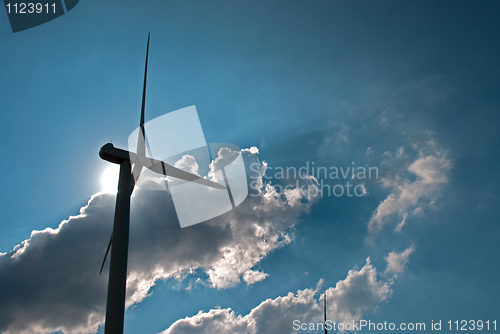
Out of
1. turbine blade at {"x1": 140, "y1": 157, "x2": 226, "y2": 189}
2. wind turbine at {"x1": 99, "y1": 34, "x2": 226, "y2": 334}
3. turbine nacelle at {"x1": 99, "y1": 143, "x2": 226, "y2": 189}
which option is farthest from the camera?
turbine blade at {"x1": 140, "y1": 157, "x2": 226, "y2": 189}

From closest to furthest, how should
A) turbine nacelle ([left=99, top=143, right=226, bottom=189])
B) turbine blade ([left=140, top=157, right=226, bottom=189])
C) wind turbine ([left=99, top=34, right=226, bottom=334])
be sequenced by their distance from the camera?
1. wind turbine ([left=99, top=34, right=226, bottom=334])
2. turbine nacelle ([left=99, top=143, right=226, bottom=189])
3. turbine blade ([left=140, top=157, right=226, bottom=189])

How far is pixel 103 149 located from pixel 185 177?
407 inches

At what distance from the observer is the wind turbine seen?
2819 cm

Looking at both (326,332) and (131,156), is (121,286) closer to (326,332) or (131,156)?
(131,156)

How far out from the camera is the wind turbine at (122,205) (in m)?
28.2

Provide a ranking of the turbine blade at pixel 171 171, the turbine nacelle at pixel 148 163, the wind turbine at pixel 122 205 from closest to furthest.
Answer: the wind turbine at pixel 122 205
the turbine nacelle at pixel 148 163
the turbine blade at pixel 171 171

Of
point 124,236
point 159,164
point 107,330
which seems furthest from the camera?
point 159,164

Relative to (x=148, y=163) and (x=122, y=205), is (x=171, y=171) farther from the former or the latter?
(x=122, y=205)

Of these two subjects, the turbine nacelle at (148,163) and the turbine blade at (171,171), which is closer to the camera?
the turbine nacelle at (148,163)

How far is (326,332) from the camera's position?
46.6 meters

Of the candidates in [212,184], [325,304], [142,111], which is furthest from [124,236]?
[325,304]

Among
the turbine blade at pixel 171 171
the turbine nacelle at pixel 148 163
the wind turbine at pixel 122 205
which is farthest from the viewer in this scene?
the turbine blade at pixel 171 171

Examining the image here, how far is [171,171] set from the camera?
4259 centimetres

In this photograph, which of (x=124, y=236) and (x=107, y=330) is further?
(x=124, y=236)
